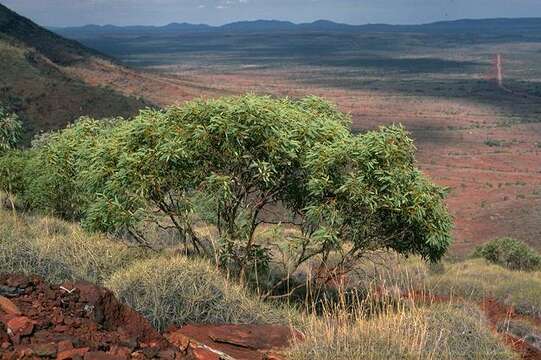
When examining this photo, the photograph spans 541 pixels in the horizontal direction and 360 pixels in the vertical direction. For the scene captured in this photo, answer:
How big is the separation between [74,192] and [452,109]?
73003mm

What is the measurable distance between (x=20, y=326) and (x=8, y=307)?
480 mm

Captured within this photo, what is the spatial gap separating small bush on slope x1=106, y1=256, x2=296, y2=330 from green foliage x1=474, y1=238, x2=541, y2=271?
13.3m

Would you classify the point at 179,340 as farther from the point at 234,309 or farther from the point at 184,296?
the point at 234,309

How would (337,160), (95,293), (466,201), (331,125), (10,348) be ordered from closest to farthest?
1. (10,348)
2. (95,293)
3. (337,160)
4. (331,125)
5. (466,201)

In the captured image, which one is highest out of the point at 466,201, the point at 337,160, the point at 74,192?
the point at 337,160

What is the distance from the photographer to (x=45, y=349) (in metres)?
3.96

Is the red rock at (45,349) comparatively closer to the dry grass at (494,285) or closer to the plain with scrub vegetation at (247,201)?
the plain with scrub vegetation at (247,201)

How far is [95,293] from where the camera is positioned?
17.4 ft

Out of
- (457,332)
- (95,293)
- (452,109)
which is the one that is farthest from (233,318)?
(452,109)

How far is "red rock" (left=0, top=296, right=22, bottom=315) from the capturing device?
15.4 feet

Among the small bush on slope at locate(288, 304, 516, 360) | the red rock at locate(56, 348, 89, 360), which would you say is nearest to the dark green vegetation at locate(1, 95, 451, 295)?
the small bush on slope at locate(288, 304, 516, 360)

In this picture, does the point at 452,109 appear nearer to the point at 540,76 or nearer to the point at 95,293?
the point at 540,76

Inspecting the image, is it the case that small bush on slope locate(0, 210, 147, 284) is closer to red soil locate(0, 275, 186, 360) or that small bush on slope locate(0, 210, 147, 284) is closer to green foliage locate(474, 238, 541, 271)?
red soil locate(0, 275, 186, 360)

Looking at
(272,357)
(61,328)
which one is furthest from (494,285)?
(61,328)
